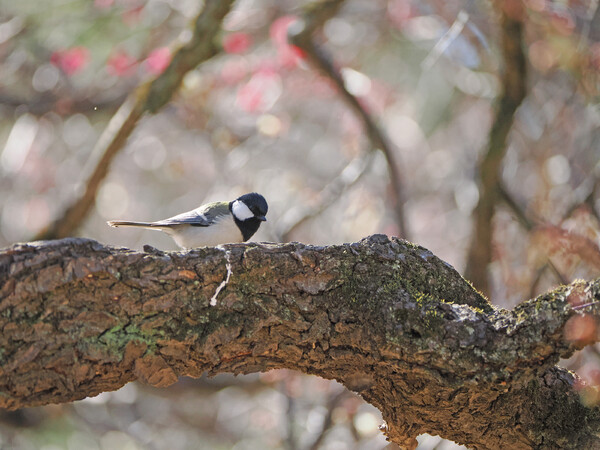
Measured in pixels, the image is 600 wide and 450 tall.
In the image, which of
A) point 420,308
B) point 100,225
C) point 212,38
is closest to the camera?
point 420,308

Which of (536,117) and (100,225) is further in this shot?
(100,225)

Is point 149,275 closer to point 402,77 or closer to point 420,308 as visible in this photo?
point 420,308

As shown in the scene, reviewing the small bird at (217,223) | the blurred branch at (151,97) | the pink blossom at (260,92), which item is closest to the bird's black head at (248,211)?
the small bird at (217,223)

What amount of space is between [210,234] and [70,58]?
7.85 ft

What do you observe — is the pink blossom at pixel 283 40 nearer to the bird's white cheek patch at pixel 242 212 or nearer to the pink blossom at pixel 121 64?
the pink blossom at pixel 121 64

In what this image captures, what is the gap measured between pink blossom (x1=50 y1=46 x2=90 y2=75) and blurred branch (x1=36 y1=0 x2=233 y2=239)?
1.96m

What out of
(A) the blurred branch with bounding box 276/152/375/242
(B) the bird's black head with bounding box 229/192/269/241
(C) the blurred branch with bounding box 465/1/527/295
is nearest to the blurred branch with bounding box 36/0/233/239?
(B) the bird's black head with bounding box 229/192/269/241

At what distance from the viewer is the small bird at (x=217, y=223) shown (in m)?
3.66

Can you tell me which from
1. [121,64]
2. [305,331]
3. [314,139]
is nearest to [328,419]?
[305,331]

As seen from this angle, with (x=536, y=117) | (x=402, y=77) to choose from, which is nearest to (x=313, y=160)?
(x=402, y=77)

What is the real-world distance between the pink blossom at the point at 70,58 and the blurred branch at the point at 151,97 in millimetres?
1959

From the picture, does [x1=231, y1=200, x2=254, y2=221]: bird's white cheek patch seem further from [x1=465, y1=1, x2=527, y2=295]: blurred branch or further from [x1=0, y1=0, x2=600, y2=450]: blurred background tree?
[x1=465, y1=1, x2=527, y2=295]: blurred branch

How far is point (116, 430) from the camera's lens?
18.2ft

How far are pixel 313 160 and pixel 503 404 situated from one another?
561 cm
